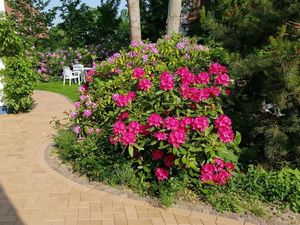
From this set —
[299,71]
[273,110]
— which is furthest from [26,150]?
[299,71]

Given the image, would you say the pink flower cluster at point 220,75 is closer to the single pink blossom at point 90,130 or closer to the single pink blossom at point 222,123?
the single pink blossom at point 222,123

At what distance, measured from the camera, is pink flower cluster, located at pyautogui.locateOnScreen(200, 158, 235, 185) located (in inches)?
156

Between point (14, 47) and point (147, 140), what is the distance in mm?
5902

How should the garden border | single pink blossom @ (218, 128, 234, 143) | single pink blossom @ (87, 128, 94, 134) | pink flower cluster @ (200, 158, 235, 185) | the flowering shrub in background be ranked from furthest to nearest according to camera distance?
1. the flowering shrub in background
2. single pink blossom @ (87, 128, 94, 134)
3. pink flower cluster @ (200, 158, 235, 185)
4. single pink blossom @ (218, 128, 234, 143)
5. the garden border

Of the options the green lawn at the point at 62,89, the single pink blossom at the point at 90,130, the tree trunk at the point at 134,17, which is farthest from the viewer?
the green lawn at the point at 62,89

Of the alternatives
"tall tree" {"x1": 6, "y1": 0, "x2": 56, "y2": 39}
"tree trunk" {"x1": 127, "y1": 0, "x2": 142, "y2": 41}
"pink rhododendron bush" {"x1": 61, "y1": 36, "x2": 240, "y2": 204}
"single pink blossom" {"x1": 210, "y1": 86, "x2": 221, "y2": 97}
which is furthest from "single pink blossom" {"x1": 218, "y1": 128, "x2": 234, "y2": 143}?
"tall tree" {"x1": 6, "y1": 0, "x2": 56, "y2": 39}

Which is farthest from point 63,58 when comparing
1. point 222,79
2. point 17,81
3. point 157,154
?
point 157,154

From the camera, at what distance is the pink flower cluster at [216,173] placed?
396 cm

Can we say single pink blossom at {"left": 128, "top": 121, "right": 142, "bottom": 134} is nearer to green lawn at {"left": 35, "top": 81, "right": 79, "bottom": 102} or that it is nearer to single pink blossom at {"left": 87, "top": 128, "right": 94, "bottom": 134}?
single pink blossom at {"left": 87, "top": 128, "right": 94, "bottom": 134}

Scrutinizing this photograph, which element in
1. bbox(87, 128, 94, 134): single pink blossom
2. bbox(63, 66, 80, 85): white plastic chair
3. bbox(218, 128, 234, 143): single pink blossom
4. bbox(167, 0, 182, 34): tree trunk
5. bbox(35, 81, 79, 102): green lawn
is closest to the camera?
bbox(218, 128, 234, 143): single pink blossom

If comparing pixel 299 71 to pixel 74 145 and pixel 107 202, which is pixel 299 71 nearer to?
pixel 107 202

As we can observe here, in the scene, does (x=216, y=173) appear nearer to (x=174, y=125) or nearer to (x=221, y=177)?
(x=221, y=177)

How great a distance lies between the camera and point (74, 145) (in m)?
5.10

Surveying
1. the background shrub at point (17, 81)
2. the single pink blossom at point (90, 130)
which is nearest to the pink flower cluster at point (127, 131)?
the single pink blossom at point (90, 130)
